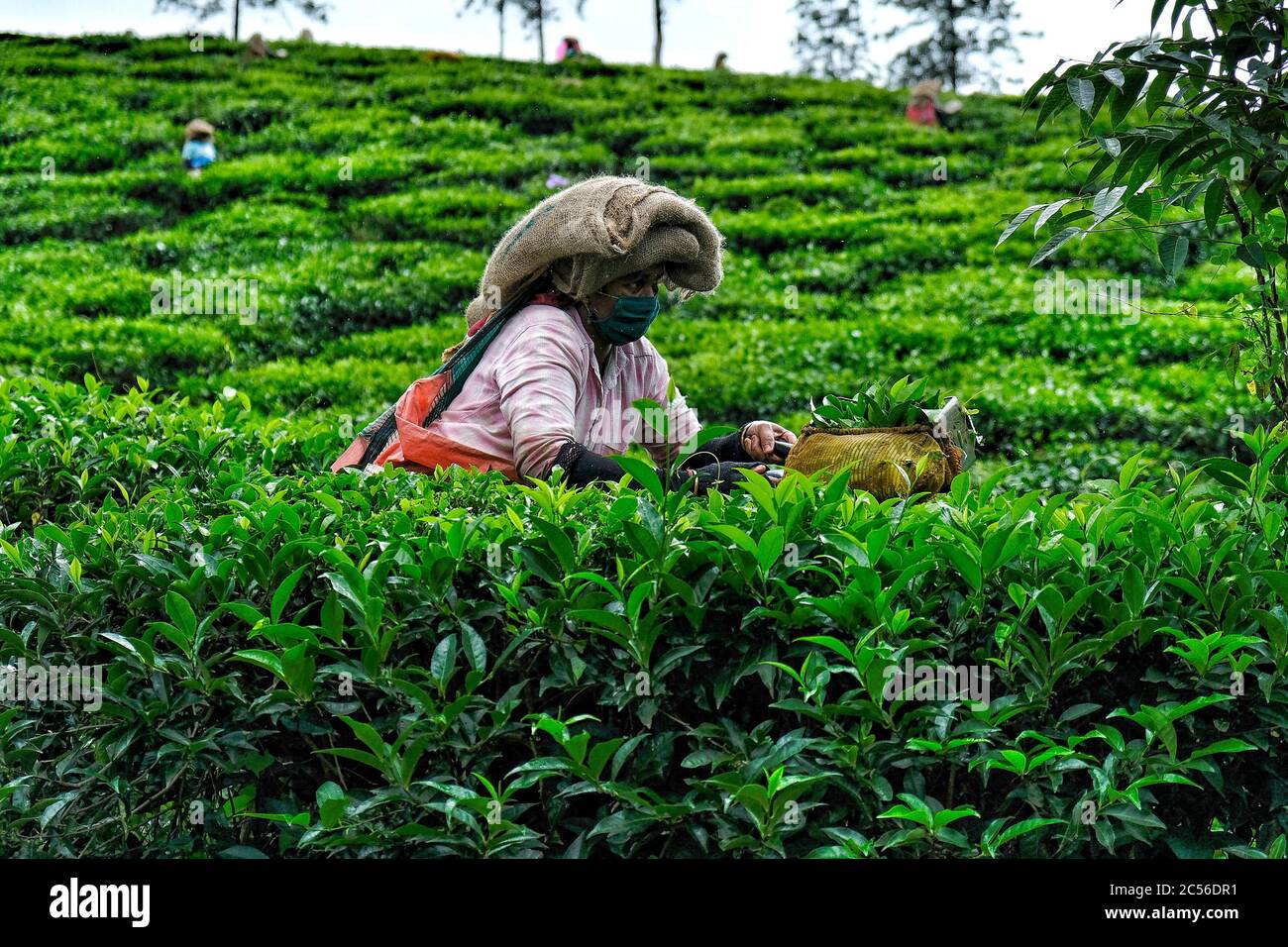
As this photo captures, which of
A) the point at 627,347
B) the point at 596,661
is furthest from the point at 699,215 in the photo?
the point at 596,661

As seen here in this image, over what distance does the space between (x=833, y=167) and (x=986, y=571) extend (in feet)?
41.2

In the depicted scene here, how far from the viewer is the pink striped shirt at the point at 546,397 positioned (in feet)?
11.4

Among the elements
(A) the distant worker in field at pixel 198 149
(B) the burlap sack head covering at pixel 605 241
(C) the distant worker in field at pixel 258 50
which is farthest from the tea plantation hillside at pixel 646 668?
(C) the distant worker in field at pixel 258 50

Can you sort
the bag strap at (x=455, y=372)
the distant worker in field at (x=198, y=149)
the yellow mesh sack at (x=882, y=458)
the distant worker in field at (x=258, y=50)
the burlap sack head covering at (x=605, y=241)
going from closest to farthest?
the yellow mesh sack at (x=882, y=458), the burlap sack head covering at (x=605, y=241), the bag strap at (x=455, y=372), the distant worker in field at (x=198, y=149), the distant worker in field at (x=258, y=50)

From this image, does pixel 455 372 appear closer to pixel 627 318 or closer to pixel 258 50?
pixel 627 318

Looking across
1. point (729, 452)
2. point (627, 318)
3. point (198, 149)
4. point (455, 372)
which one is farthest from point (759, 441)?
point (198, 149)

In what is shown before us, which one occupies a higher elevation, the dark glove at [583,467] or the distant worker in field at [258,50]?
the distant worker in field at [258,50]

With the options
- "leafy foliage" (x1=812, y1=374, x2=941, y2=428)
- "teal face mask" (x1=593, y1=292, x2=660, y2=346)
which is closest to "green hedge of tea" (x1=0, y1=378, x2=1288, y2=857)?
"leafy foliage" (x1=812, y1=374, x2=941, y2=428)

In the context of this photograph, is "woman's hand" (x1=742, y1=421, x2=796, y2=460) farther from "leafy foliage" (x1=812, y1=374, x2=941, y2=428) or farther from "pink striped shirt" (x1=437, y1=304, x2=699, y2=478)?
"leafy foliage" (x1=812, y1=374, x2=941, y2=428)

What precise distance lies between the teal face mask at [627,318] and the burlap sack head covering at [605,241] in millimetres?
84

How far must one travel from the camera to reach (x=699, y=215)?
3.78 metres

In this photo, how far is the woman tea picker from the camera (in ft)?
11.7

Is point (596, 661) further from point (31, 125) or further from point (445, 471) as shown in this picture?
point (31, 125)

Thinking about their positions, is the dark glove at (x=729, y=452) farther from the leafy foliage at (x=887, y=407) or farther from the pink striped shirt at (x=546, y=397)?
the leafy foliage at (x=887, y=407)
